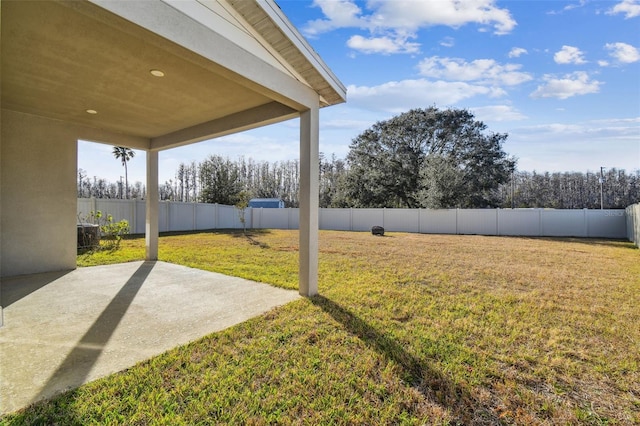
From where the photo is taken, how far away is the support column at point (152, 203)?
23.4 ft

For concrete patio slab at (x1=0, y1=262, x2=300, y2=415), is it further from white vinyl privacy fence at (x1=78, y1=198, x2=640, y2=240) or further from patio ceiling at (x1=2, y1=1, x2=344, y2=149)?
white vinyl privacy fence at (x1=78, y1=198, x2=640, y2=240)

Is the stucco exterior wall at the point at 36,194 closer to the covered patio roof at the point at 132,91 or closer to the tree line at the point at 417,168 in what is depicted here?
the covered patio roof at the point at 132,91

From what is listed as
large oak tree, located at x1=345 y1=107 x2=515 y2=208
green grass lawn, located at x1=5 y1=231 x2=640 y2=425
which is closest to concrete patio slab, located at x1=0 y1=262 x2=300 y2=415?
green grass lawn, located at x1=5 y1=231 x2=640 y2=425

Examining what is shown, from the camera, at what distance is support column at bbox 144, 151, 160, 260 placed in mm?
7133

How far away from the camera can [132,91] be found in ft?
14.1

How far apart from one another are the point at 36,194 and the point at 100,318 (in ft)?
12.7

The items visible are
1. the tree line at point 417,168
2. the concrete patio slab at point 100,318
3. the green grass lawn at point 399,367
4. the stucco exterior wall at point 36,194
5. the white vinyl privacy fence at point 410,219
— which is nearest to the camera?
the green grass lawn at point 399,367

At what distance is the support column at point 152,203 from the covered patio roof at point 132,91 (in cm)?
2

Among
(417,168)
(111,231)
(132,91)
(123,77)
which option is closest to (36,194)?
(111,231)

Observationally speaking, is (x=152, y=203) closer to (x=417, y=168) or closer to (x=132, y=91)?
(x=132, y=91)

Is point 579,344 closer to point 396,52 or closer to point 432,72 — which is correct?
point 396,52

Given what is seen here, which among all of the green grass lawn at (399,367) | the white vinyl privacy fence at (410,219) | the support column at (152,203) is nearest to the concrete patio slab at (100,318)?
the green grass lawn at (399,367)

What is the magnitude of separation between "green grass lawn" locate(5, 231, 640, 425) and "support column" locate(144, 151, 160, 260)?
4957mm

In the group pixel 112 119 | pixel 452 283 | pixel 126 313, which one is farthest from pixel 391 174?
pixel 126 313
